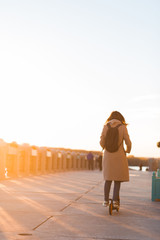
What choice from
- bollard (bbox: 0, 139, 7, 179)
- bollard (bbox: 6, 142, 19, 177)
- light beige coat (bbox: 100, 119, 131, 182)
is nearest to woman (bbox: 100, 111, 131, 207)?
light beige coat (bbox: 100, 119, 131, 182)

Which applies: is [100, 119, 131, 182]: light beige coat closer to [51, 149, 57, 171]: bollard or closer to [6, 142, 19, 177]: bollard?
[6, 142, 19, 177]: bollard

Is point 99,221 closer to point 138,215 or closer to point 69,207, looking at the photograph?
point 138,215

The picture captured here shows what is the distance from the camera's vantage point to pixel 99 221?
21.0ft

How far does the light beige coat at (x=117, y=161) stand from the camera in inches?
301

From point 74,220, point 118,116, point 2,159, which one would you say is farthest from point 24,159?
point 74,220

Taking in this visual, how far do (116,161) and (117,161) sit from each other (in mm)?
18

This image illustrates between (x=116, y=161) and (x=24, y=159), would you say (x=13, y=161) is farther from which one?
(x=116, y=161)

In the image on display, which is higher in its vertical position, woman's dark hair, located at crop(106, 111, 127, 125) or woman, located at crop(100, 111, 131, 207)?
woman's dark hair, located at crop(106, 111, 127, 125)

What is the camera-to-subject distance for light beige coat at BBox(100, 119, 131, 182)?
765cm

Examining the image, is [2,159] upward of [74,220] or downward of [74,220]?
upward

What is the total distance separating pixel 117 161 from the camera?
770cm

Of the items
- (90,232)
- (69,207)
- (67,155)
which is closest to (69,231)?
(90,232)

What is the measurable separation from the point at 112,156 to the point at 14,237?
314 centimetres

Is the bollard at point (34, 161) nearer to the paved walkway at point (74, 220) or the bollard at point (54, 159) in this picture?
the bollard at point (54, 159)
